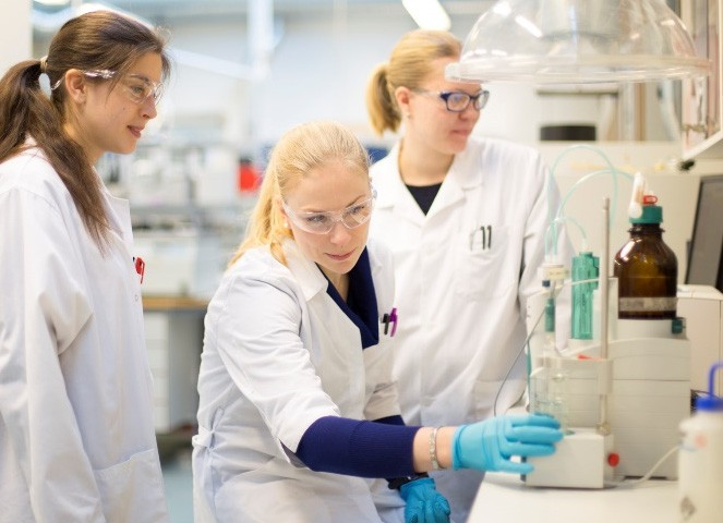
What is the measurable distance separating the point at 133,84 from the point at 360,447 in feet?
2.67

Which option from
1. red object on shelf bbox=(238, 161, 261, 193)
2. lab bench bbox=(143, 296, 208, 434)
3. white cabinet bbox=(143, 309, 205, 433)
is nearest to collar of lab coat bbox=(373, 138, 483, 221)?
lab bench bbox=(143, 296, 208, 434)

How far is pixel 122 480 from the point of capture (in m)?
1.67

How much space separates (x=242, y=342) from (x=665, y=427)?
0.67 m

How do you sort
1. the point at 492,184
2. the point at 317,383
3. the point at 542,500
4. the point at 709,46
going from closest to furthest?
the point at 542,500, the point at 317,383, the point at 709,46, the point at 492,184

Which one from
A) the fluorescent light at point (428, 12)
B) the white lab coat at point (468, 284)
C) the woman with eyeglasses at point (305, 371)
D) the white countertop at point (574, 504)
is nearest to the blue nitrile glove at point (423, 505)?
the woman with eyeglasses at point (305, 371)

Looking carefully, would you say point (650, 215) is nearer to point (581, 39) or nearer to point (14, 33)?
point (581, 39)

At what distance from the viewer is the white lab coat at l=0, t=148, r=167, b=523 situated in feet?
4.95

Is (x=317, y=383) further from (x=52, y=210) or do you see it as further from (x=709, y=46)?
(x=709, y=46)

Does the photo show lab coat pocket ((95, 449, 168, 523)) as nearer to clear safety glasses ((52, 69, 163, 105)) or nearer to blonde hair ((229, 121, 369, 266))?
blonde hair ((229, 121, 369, 266))

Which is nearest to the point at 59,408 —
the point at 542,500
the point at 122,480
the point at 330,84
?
the point at 122,480

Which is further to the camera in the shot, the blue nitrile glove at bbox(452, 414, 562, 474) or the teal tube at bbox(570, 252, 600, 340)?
the teal tube at bbox(570, 252, 600, 340)

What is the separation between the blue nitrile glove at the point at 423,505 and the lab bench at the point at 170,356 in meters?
3.70

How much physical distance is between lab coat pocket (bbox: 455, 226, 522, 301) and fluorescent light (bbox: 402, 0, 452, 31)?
22.0 feet

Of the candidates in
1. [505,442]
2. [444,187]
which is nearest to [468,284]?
[444,187]
